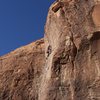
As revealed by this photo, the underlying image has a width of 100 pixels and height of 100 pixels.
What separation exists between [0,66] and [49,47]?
786cm

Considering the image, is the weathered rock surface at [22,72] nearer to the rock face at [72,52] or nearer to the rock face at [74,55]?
the rock face at [72,52]

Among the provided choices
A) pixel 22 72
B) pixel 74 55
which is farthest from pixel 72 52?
pixel 22 72

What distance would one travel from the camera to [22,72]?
27016 millimetres

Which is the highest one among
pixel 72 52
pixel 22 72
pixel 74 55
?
pixel 22 72

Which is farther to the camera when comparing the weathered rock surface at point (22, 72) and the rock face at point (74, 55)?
the weathered rock surface at point (22, 72)

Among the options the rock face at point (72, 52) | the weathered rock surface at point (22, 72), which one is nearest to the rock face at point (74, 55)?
the rock face at point (72, 52)

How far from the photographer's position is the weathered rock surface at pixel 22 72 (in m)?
25.9

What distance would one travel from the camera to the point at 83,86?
18141 mm

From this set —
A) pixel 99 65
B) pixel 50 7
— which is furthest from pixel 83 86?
pixel 50 7

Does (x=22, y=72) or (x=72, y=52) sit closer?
(x=72, y=52)

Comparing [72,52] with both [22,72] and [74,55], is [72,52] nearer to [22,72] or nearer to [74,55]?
[74,55]

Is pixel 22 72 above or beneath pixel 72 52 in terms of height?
above

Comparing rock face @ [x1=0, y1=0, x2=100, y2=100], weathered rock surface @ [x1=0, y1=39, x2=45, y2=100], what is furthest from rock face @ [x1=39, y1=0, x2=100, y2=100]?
weathered rock surface @ [x1=0, y1=39, x2=45, y2=100]

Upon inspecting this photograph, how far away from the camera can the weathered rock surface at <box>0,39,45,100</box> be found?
25.9m
